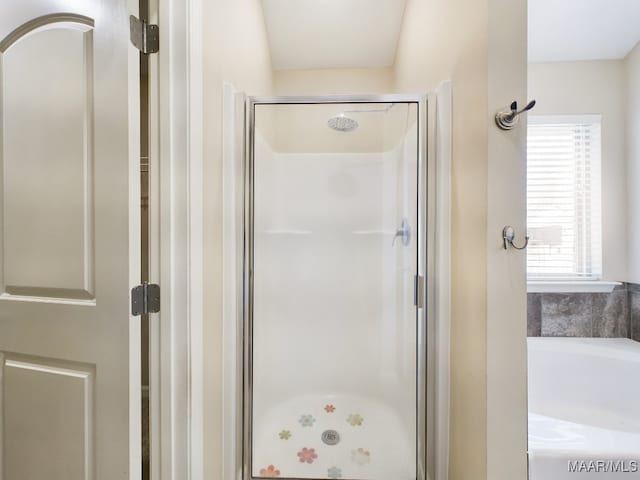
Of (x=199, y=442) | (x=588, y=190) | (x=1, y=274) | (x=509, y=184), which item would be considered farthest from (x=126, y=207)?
(x=588, y=190)

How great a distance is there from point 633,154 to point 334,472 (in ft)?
7.65

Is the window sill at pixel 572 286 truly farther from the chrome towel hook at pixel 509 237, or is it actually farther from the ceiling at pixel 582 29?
the ceiling at pixel 582 29

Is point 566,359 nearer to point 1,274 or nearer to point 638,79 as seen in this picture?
point 638,79

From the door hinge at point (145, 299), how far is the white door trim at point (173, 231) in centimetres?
2

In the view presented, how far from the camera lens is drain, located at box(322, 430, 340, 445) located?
1395 mm

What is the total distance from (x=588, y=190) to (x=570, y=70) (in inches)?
28.6

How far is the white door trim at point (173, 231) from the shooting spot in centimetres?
80

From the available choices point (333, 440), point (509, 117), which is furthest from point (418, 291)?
point (333, 440)

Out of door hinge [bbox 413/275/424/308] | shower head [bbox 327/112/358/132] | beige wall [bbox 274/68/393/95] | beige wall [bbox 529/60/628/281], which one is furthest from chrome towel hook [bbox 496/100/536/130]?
beige wall [bbox 274/68/393/95]

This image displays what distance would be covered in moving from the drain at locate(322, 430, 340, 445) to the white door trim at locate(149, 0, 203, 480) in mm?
749

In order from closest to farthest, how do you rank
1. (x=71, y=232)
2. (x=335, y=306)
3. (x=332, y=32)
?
1. (x=71, y=232)
2. (x=335, y=306)
3. (x=332, y=32)

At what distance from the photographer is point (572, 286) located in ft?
5.52

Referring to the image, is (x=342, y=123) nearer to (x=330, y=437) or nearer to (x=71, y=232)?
(x=71, y=232)

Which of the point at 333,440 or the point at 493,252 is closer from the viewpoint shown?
the point at 493,252
